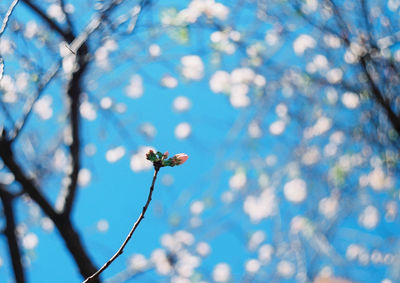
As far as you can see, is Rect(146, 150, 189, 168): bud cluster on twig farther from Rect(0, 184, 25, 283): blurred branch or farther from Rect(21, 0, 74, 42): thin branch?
Rect(21, 0, 74, 42): thin branch

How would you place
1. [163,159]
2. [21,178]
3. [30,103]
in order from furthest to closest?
[30,103] → [21,178] → [163,159]

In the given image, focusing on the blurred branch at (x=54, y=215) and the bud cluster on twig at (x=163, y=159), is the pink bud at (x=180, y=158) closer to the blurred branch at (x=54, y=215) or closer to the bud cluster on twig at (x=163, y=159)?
the bud cluster on twig at (x=163, y=159)

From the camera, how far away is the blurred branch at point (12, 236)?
2258 millimetres

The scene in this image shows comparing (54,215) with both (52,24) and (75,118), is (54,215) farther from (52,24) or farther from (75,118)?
(52,24)

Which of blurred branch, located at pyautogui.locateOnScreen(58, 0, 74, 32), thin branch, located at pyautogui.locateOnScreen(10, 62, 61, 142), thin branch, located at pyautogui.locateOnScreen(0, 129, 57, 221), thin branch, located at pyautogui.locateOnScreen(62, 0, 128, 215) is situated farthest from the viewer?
blurred branch, located at pyautogui.locateOnScreen(58, 0, 74, 32)

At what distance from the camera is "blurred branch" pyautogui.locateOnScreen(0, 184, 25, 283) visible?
2258 millimetres

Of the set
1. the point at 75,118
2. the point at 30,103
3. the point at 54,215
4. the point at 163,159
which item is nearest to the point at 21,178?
the point at 54,215

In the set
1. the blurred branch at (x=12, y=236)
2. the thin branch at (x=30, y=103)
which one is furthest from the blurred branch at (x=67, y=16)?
the blurred branch at (x=12, y=236)

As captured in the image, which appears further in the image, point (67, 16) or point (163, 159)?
point (67, 16)

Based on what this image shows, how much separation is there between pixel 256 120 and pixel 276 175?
66 centimetres

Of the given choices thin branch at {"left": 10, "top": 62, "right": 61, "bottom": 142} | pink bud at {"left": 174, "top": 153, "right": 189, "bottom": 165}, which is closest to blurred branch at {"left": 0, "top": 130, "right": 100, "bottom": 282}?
thin branch at {"left": 10, "top": 62, "right": 61, "bottom": 142}

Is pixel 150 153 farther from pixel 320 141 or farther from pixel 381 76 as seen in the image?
pixel 320 141

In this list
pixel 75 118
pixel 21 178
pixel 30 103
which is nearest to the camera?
pixel 21 178

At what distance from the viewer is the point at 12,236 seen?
2361 mm
